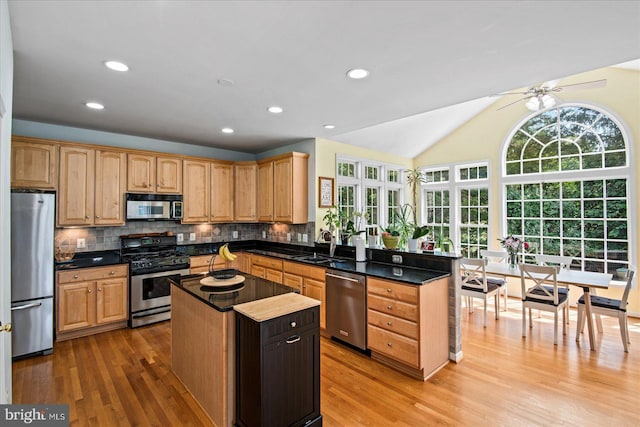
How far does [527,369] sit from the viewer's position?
9.59ft

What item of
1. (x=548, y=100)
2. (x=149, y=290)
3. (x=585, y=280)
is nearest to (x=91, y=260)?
(x=149, y=290)

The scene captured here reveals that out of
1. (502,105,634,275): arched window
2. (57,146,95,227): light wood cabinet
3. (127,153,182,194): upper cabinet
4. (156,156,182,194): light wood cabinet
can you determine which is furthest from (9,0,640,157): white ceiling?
(502,105,634,275): arched window

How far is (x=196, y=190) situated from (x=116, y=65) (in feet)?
8.95

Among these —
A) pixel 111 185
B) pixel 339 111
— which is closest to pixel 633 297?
pixel 339 111

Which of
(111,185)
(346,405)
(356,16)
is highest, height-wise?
(356,16)

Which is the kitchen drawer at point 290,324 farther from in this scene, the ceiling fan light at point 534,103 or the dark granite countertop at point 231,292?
the ceiling fan light at point 534,103

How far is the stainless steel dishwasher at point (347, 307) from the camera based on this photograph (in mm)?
3223

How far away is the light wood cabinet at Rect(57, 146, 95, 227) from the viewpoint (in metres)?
3.75

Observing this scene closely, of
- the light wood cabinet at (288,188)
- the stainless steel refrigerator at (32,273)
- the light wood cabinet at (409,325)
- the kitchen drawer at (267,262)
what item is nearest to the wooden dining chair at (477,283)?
the light wood cabinet at (409,325)

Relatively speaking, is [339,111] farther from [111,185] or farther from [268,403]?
[111,185]

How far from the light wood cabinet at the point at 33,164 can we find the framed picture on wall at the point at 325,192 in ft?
11.1

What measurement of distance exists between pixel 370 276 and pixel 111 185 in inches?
144

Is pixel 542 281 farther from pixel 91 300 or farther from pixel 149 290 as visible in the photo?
pixel 91 300

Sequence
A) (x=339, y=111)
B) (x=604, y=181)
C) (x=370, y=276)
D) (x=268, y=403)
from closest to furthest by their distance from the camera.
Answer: (x=268, y=403) → (x=370, y=276) → (x=339, y=111) → (x=604, y=181)
